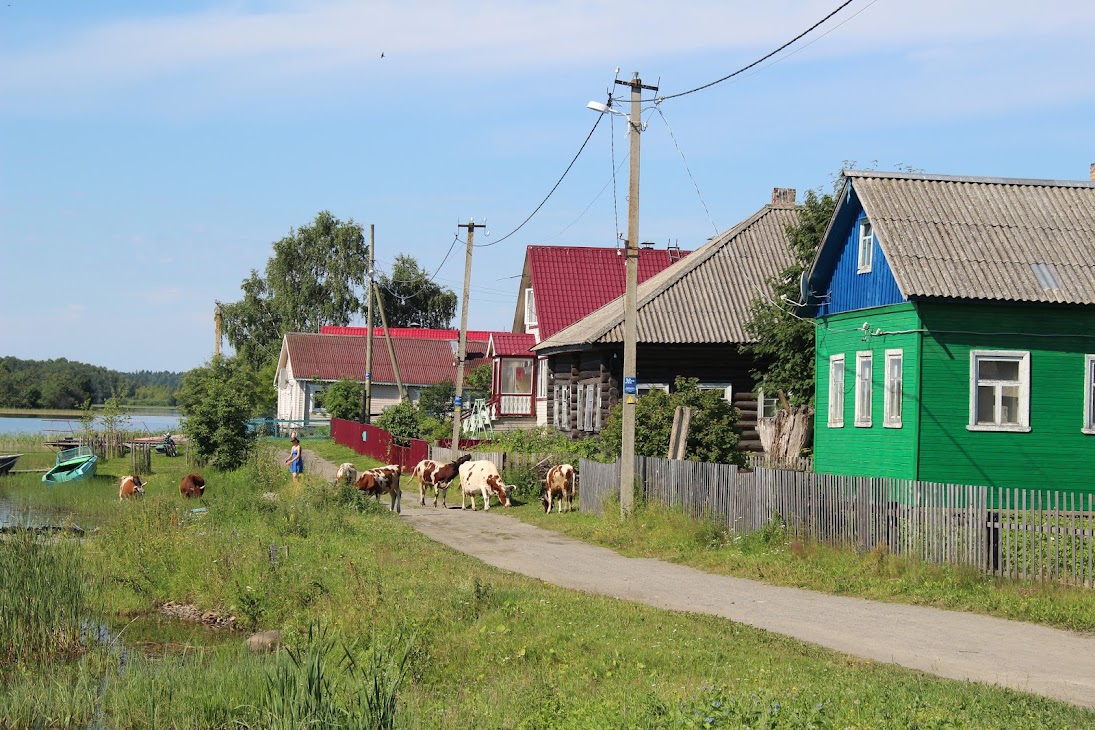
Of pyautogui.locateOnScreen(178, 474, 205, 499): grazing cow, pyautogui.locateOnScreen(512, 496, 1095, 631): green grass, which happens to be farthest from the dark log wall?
pyautogui.locateOnScreen(512, 496, 1095, 631): green grass

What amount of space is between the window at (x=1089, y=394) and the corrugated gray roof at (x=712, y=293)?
38.4ft

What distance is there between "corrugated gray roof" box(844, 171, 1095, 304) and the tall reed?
1421 cm

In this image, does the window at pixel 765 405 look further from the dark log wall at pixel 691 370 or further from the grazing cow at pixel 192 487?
the grazing cow at pixel 192 487

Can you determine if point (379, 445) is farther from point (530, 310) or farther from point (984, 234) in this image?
point (984, 234)

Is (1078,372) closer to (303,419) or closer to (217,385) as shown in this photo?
(217,385)

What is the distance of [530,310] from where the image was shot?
49656 millimetres

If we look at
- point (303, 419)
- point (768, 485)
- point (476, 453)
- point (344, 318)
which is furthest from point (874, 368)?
point (344, 318)

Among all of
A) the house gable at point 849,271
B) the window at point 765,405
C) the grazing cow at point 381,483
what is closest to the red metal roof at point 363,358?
the window at point 765,405

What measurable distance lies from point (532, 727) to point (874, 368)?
16.1 metres

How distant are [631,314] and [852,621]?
9561mm

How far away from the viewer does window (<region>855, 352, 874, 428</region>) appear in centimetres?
2380

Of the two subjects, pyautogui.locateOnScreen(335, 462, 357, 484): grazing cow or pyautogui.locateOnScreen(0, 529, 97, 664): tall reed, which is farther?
pyautogui.locateOnScreen(335, 462, 357, 484): grazing cow

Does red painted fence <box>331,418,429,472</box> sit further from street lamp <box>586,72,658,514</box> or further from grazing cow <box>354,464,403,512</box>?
street lamp <box>586,72,658,514</box>

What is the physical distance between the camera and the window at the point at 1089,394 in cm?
2170
